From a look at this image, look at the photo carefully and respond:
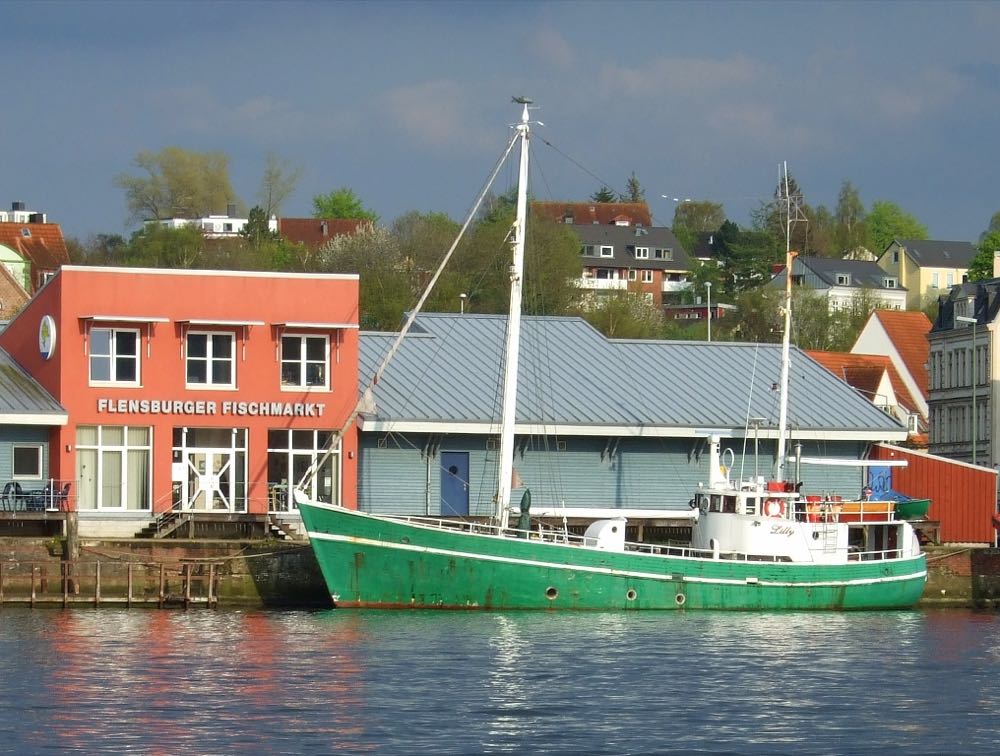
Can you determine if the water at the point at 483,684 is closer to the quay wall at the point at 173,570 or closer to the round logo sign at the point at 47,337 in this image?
the quay wall at the point at 173,570

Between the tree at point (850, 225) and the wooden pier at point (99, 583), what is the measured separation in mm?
137023

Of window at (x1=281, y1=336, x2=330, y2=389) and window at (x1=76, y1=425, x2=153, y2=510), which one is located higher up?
window at (x1=281, y1=336, x2=330, y2=389)

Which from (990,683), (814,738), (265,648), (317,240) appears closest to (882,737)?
(814,738)

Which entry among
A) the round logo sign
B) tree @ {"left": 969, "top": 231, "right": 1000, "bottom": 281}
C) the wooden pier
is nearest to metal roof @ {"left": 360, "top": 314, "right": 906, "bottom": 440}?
the wooden pier

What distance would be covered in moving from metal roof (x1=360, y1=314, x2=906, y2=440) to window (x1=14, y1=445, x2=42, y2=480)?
370 inches

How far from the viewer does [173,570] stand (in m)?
52.6

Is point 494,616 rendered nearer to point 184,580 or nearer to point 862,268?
point 184,580

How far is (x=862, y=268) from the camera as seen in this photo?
163500 mm

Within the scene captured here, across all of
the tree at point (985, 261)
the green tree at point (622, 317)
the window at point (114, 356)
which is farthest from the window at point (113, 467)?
the tree at point (985, 261)

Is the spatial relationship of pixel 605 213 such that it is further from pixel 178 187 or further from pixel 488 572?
pixel 488 572

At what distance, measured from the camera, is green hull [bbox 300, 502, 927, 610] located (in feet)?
167

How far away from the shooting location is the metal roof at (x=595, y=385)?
195 feet

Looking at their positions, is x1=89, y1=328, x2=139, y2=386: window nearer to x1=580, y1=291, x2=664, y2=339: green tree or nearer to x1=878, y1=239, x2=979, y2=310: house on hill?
x1=580, y1=291, x2=664, y2=339: green tree

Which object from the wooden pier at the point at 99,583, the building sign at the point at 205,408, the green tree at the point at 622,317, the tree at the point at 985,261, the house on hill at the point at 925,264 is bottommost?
the wooden pier at the point at 99,583
